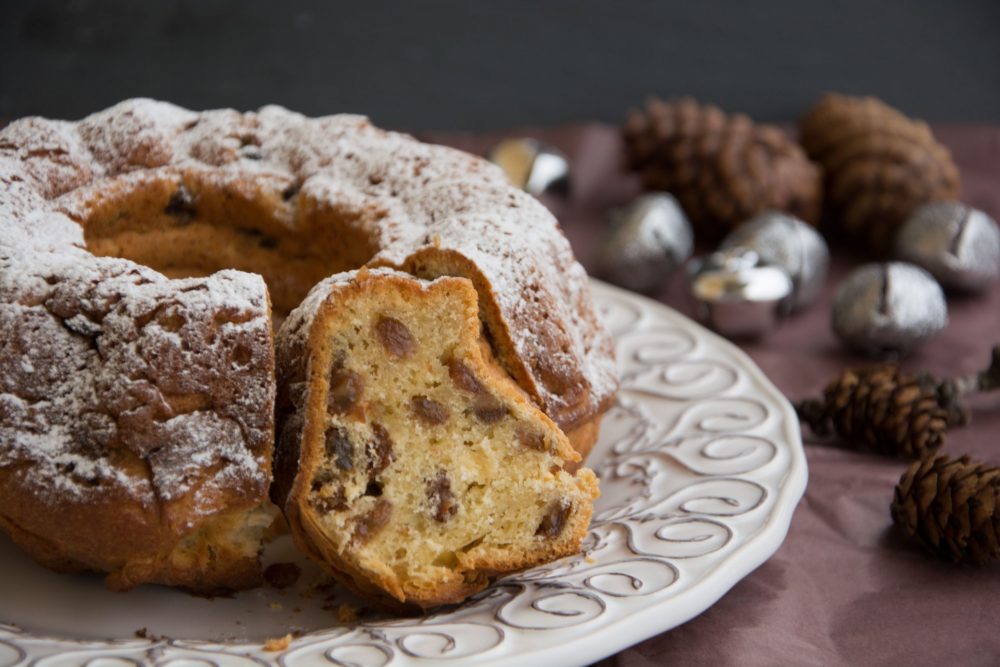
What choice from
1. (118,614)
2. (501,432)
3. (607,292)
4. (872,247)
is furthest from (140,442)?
(872,247)

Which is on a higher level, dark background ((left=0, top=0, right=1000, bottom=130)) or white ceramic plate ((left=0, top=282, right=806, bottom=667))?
dark background ((left=0, top=0, right=1000, bottom=130))

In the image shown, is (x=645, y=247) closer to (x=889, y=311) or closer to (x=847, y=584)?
(x=889, y=311)

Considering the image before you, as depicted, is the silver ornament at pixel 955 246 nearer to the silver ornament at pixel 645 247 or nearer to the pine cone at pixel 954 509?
the silver ornament at pixel 645 247

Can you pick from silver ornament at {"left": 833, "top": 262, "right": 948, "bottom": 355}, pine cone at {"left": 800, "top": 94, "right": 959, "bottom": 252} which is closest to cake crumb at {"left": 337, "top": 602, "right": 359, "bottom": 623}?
silver ornament at {"left": 833, "top": 262, "right": 948, "bottom": 355}

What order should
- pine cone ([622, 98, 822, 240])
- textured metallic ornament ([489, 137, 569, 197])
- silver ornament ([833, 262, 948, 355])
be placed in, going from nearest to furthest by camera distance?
silver ornament ([833, 262, 948, 355]) → pine cone ([622, 98, 822, 240]) → textured metallic ornament ([489, 137, 569, 197])

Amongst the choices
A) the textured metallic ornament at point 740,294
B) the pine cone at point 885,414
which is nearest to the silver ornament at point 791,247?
the textured metallic ornament at point 740,294

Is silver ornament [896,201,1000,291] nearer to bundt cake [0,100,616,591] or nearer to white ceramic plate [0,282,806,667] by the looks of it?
white ceramic plate [0,282,806,667]

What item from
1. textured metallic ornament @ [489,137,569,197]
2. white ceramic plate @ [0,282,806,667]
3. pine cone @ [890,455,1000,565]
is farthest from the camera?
textured metallic ornament @ [489,137,569,197]
